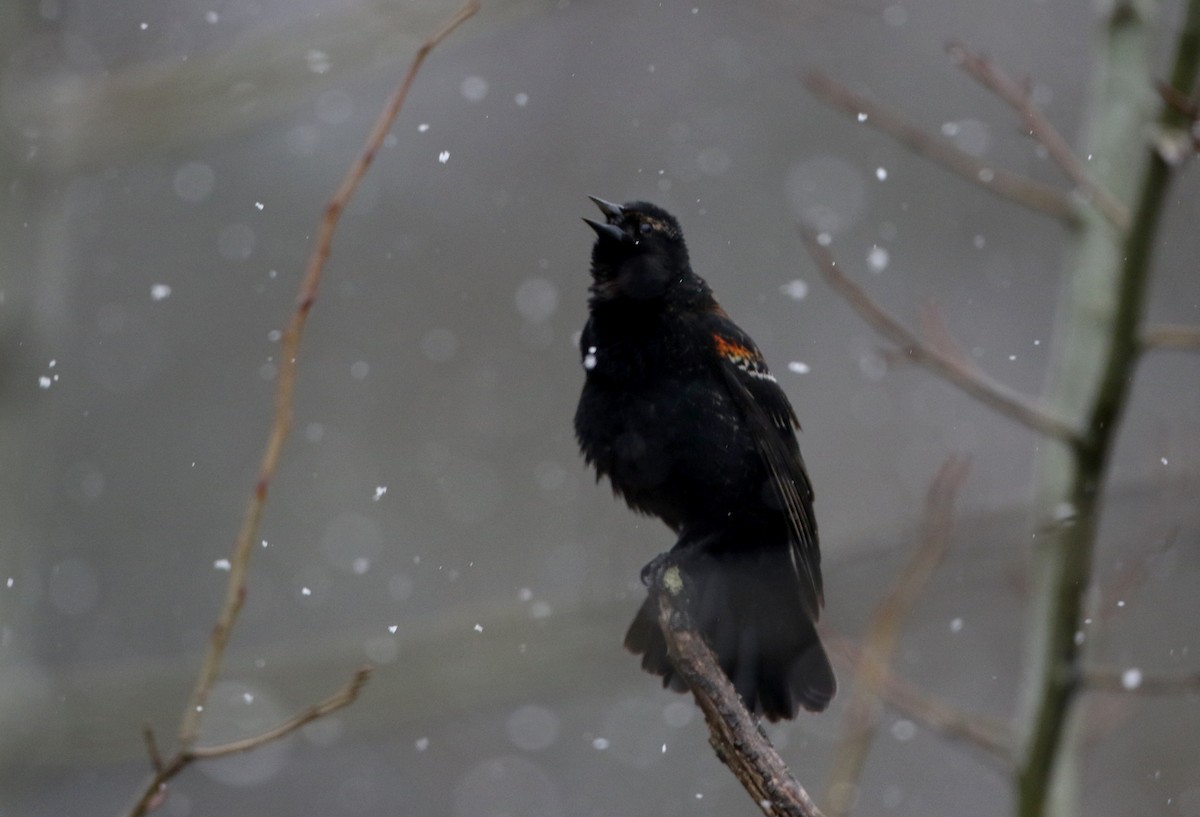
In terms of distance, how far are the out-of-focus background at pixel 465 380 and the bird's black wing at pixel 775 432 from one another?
0.90 meters

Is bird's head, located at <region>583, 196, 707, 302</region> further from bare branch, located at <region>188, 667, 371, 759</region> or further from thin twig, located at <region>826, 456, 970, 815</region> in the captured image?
bare branch, located at <region>188, 667, 371, 759</region>

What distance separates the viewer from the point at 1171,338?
2350 mm

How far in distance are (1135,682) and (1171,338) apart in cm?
71

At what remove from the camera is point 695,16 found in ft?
18.4

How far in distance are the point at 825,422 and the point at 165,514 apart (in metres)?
3.16

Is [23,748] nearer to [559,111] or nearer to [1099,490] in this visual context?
[559,111]

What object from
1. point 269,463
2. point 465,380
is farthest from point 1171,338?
point 465,380

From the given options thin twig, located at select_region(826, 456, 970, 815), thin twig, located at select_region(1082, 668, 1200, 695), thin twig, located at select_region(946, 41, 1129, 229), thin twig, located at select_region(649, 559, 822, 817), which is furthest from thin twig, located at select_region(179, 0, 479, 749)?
thin twig, located at select_region(1082, 668, 1200, 695)

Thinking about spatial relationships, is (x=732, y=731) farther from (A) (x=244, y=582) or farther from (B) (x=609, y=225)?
(B) (x=609, y=225)

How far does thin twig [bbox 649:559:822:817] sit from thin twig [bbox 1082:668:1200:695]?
0.85 m

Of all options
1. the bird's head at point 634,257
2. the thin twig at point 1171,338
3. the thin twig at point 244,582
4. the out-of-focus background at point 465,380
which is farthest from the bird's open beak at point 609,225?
the thin twig at point 1171,338

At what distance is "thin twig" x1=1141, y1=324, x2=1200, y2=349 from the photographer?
2.35m

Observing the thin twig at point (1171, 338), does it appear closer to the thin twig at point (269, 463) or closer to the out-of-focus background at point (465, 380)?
the out-of-focus background at point (465, 380)

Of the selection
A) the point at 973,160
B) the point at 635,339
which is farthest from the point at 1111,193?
the point at 635,339
